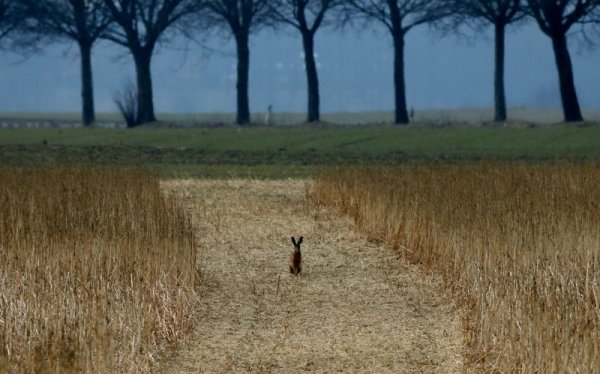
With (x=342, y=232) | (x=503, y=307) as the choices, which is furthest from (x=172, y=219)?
(x=503, y=307)

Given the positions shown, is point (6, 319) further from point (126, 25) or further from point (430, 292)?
point (126, 25)

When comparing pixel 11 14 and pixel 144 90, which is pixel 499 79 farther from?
pixel 11 14

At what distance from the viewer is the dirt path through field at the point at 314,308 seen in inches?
392

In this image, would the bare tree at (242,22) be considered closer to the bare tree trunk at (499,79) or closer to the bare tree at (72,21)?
the bare tree at (72,21)

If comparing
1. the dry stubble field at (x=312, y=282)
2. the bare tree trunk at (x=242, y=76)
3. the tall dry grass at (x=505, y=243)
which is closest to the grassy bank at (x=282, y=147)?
the bare tree trunk at (x=242, y=76)

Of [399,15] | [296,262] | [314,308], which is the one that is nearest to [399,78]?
[399,15]

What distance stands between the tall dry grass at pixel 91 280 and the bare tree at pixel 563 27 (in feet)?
106

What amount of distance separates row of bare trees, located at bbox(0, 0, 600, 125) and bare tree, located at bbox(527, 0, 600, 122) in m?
1.92

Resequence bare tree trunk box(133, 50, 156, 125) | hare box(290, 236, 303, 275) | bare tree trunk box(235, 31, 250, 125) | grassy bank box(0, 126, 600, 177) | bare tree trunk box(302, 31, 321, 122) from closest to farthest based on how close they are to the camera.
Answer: hare box(290, 236, 303, 275), grassy bank box(0, 126, 600, 177), bare tree trunk box(302, 31, 321, 122), bare tree trunk box(235, 31, 250, 125), bare tree trunk box(133, 50, 156, 125)

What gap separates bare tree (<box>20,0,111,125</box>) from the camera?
55844 mm

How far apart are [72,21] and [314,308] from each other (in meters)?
45.9

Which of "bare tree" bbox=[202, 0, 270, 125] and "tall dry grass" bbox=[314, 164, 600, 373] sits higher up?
"bare tree" bbox=[202, 0, 270, 125]

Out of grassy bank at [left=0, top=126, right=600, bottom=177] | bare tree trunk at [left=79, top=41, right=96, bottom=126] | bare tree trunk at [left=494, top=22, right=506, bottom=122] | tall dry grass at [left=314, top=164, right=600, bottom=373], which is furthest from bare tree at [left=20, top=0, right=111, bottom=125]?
tall dry grass at [left=314, top=164, right=600, bottom=373]

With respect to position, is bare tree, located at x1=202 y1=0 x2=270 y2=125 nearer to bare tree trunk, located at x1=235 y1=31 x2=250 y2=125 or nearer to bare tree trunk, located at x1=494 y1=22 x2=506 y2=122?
bare tree trunk, located at x1=235 y1=31 x2=250 y2=125
